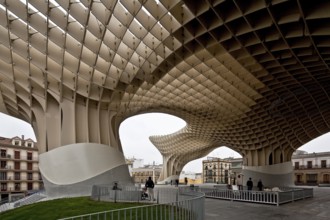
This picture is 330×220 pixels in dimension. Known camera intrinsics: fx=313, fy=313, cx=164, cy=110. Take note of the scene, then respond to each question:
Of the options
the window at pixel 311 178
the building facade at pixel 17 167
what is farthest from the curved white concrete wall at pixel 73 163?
the window at pixel 311 178

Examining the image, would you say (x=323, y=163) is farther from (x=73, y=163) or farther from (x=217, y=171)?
(x=73, y=163)

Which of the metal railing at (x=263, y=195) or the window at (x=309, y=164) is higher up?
the metal railing at (x=263, y=195)

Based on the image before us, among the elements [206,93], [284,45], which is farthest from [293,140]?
[284,45]

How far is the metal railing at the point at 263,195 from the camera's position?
2377 cm

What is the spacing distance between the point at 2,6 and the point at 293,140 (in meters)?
48.5

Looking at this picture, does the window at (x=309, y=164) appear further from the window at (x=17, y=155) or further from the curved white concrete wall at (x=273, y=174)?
the window at (x=17, y=155)

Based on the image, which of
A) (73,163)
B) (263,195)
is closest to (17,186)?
(73,163)

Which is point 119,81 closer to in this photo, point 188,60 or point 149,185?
point 188,60

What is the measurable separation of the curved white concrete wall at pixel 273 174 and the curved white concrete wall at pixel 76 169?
3150cm

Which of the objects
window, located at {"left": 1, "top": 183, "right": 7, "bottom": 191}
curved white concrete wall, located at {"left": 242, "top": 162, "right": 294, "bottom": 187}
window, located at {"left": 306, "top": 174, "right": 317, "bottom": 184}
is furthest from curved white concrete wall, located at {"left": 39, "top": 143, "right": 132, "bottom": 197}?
window, located at {"left": 306, "top": 174, "right": 317, "bottom": 184}

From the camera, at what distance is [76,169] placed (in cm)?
2845

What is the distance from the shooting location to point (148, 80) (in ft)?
98.1

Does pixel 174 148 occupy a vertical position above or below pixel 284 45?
below

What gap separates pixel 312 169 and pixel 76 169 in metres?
74.6
